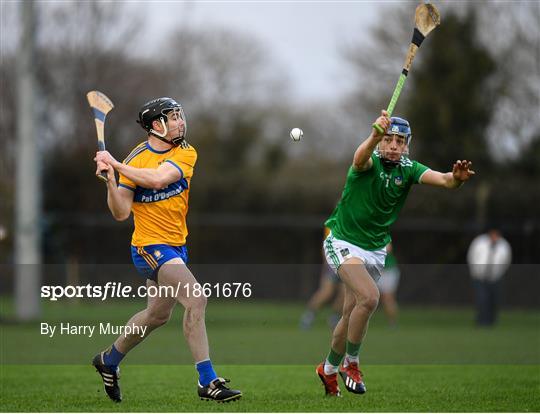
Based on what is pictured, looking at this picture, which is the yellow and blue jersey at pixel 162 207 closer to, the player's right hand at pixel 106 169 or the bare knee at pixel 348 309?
the player's right hand at pixel 106 169

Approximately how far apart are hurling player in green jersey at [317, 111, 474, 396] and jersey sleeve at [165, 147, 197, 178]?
1446mm

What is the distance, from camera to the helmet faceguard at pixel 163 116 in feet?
29.4

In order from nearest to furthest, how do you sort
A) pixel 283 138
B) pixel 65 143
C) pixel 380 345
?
pixel 380 345, pixel 65 143, pixel 283 138

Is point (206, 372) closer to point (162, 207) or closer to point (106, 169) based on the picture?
point (162, 207)

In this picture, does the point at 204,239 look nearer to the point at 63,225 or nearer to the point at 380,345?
the point at 63,225

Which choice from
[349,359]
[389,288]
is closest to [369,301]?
[349,359]

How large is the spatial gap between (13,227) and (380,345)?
12427mm

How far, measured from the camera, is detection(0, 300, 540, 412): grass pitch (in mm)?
9172

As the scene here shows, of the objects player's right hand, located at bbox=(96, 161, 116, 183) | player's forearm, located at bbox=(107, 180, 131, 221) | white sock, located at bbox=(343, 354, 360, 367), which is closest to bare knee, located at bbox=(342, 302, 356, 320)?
white sock, located at bbox=(343, 354, 360, 367)

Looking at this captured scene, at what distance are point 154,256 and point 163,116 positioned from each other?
117 centimetres

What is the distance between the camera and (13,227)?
26.0m

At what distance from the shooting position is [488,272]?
23062mm

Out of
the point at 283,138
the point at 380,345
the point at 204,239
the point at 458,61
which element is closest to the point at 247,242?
the point at 204,239

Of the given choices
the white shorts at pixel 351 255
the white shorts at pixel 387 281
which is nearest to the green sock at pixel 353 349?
the white shorts at pixel 351 255
